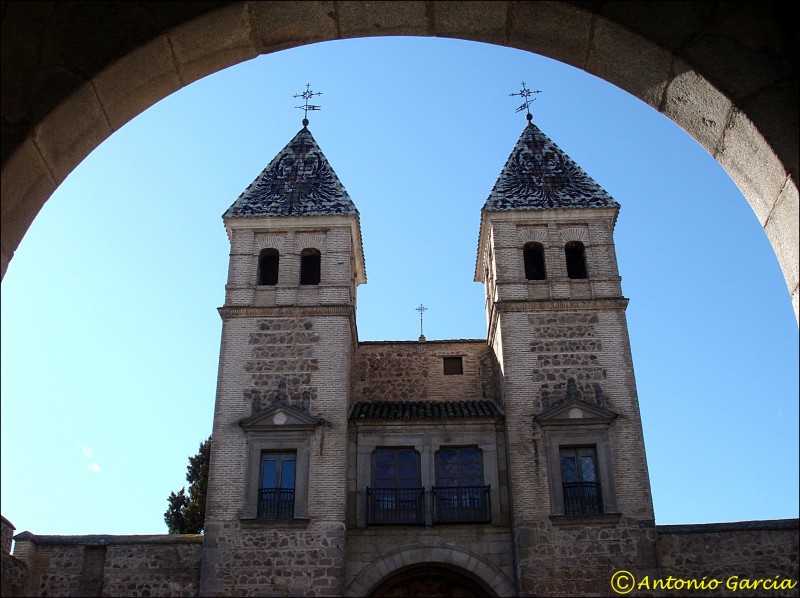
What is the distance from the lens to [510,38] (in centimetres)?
459

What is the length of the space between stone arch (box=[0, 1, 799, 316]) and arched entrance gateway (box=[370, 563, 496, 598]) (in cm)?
1700

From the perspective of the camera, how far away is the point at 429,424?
2131cm

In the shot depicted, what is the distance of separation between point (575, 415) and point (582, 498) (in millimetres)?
2046

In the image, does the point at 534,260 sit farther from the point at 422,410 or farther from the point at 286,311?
the point at 286,311

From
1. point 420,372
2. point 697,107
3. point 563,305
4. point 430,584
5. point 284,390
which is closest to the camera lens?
point 697,107

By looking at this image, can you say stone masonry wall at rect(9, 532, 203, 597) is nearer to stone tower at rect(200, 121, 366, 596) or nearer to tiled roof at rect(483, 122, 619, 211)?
stone tower at rect(200, 121, 366, 596)

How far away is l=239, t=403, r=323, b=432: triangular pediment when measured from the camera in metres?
21.1

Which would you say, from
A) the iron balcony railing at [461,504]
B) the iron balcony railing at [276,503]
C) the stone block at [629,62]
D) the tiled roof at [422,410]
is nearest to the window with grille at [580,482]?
the iron balcony railing at [461,504]

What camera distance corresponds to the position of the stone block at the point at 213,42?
4.24 metres

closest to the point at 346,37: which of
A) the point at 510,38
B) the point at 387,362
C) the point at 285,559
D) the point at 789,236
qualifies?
the point at 510,38

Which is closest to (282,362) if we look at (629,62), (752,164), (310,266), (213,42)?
(310,266)

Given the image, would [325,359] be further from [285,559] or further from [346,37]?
[346,37]

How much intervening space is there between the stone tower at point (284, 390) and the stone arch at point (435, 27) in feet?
54.6

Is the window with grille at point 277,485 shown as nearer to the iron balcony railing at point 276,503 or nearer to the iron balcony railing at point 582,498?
the iron balcony railing at point 276,503
